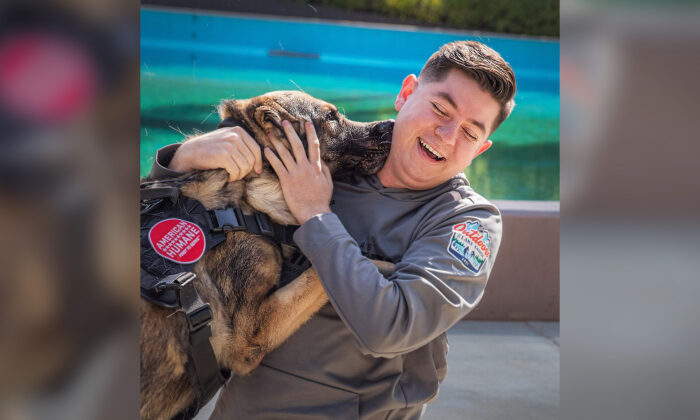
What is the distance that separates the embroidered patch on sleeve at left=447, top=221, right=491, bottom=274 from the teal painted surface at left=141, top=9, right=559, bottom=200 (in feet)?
27.6

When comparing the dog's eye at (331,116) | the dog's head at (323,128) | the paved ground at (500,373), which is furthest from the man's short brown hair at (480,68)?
the paved ground at (500,373)

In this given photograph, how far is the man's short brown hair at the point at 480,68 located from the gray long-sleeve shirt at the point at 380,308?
0.36 meters

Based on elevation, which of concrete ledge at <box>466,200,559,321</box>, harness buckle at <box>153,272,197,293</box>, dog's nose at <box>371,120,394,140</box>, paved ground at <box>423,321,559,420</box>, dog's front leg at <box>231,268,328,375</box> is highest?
dog's nose at <box>371,120,394,140</box>

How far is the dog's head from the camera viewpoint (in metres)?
2.38

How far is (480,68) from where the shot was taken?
2098 mm

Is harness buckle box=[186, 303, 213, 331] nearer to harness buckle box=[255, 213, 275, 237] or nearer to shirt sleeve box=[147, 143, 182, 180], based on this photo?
harness buckle box=[255, 213, 275, 237]

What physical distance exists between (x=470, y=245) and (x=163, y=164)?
115 cm

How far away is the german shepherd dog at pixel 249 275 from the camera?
6.59ft
